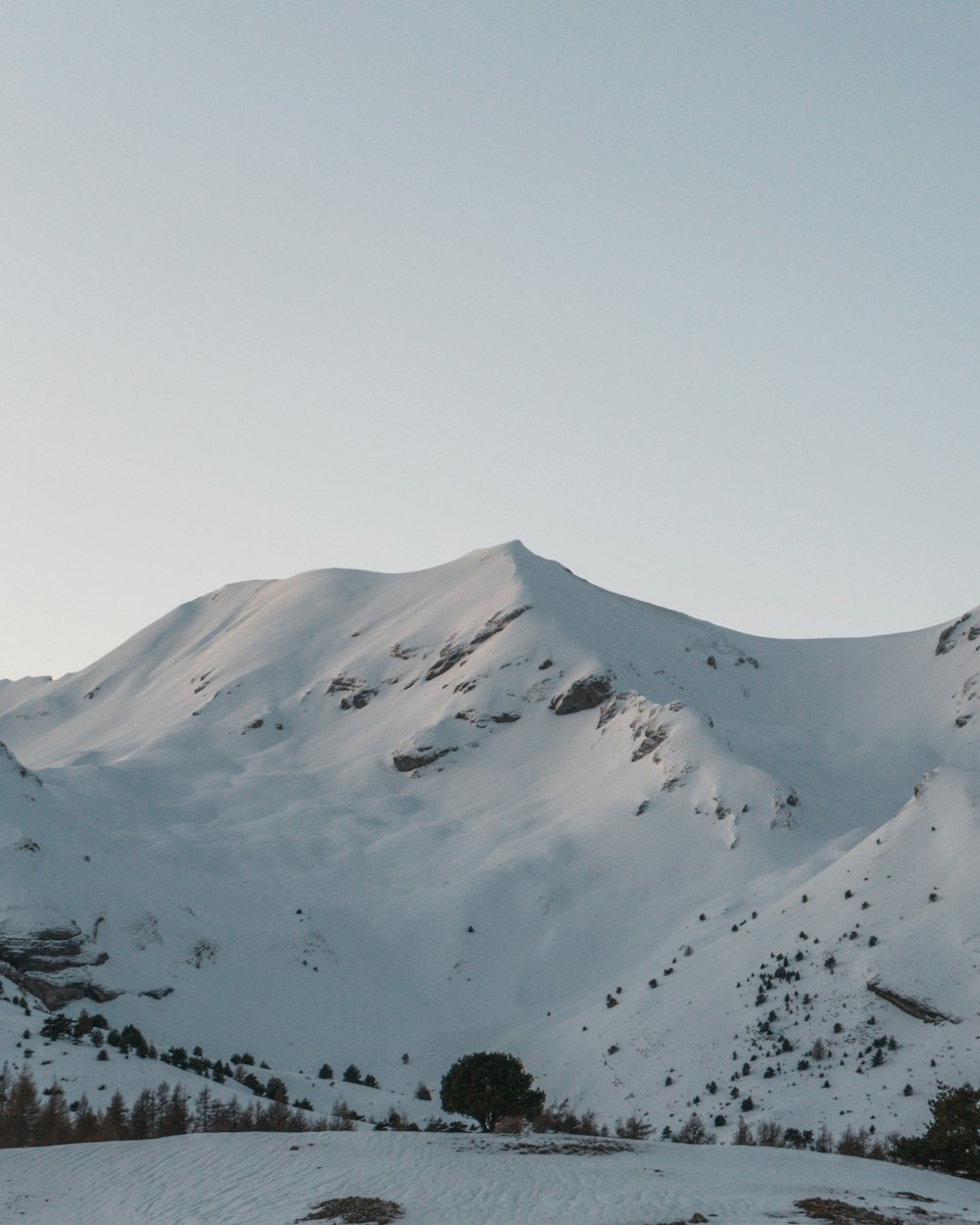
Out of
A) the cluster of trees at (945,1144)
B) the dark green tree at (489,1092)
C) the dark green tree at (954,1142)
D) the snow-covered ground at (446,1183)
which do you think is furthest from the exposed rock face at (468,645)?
the snow-covered ground at (446,1183)

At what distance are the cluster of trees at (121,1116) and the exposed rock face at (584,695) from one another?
6858 cm

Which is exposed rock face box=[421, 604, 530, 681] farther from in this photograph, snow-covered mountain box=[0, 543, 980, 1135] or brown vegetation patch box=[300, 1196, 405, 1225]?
brown vegetation patch box=[300, 1196, 405, 1225]

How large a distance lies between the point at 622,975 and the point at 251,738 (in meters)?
60.4

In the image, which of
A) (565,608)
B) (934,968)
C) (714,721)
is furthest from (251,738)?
(934,968)

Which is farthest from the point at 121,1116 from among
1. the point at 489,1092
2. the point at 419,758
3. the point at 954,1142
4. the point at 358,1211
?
the point at 419,758

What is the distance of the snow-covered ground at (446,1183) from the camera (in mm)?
24000

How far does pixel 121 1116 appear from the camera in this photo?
33156 mm

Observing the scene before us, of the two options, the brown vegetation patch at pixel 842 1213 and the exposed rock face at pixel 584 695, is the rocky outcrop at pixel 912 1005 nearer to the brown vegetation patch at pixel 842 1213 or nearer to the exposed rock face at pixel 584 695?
the brown vegetation patch at pixel 842 1213

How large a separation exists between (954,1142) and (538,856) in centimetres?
4917

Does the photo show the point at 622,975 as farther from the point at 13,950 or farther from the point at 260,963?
the point at 13,950

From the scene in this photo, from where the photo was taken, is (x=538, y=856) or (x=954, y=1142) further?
(x=538, y=856)

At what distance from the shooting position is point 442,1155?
29078mm

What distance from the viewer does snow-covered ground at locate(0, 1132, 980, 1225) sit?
24.0 m

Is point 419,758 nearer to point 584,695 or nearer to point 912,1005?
point 584,695
